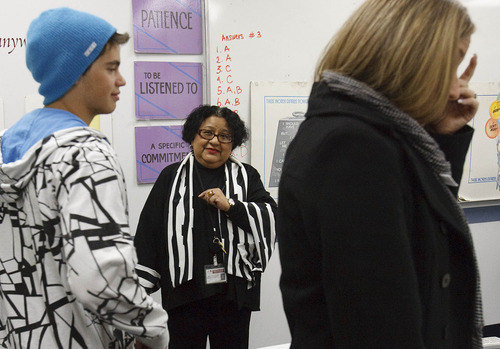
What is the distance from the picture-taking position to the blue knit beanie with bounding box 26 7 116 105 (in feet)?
3.29

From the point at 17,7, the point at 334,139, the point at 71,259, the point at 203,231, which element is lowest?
the point at 203,231

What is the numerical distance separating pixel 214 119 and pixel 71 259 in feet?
4.15

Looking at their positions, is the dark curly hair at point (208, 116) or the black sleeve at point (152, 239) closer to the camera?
the black sleeve at point (152, 239)

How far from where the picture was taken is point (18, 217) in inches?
40.0

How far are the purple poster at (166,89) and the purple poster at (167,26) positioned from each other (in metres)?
0.09

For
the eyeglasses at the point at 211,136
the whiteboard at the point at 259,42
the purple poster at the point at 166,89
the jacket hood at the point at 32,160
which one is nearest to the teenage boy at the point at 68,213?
the jacket hood at the point at 32,160

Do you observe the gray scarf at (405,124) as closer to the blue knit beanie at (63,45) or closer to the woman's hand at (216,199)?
the blue knit beanie at (63,45)

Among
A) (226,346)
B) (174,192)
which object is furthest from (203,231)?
(226,346)

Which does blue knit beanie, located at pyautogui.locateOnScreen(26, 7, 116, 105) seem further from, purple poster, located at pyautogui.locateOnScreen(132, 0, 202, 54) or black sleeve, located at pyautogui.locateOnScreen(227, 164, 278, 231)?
purple poster, located at pyautogui.locateOnScreen(132, 0, 202, 54)

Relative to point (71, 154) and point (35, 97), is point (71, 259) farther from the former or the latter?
point (35, 97)

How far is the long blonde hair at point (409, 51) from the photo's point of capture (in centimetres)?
73

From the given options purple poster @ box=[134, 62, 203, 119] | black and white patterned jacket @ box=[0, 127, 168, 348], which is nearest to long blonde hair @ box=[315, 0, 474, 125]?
black and white patterned jacket @ box=[0, 127, 168, 348]

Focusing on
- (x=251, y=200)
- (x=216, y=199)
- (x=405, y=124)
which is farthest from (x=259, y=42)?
(x=405, y=124)

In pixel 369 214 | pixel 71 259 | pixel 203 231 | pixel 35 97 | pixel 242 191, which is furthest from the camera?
pixel 35 97
